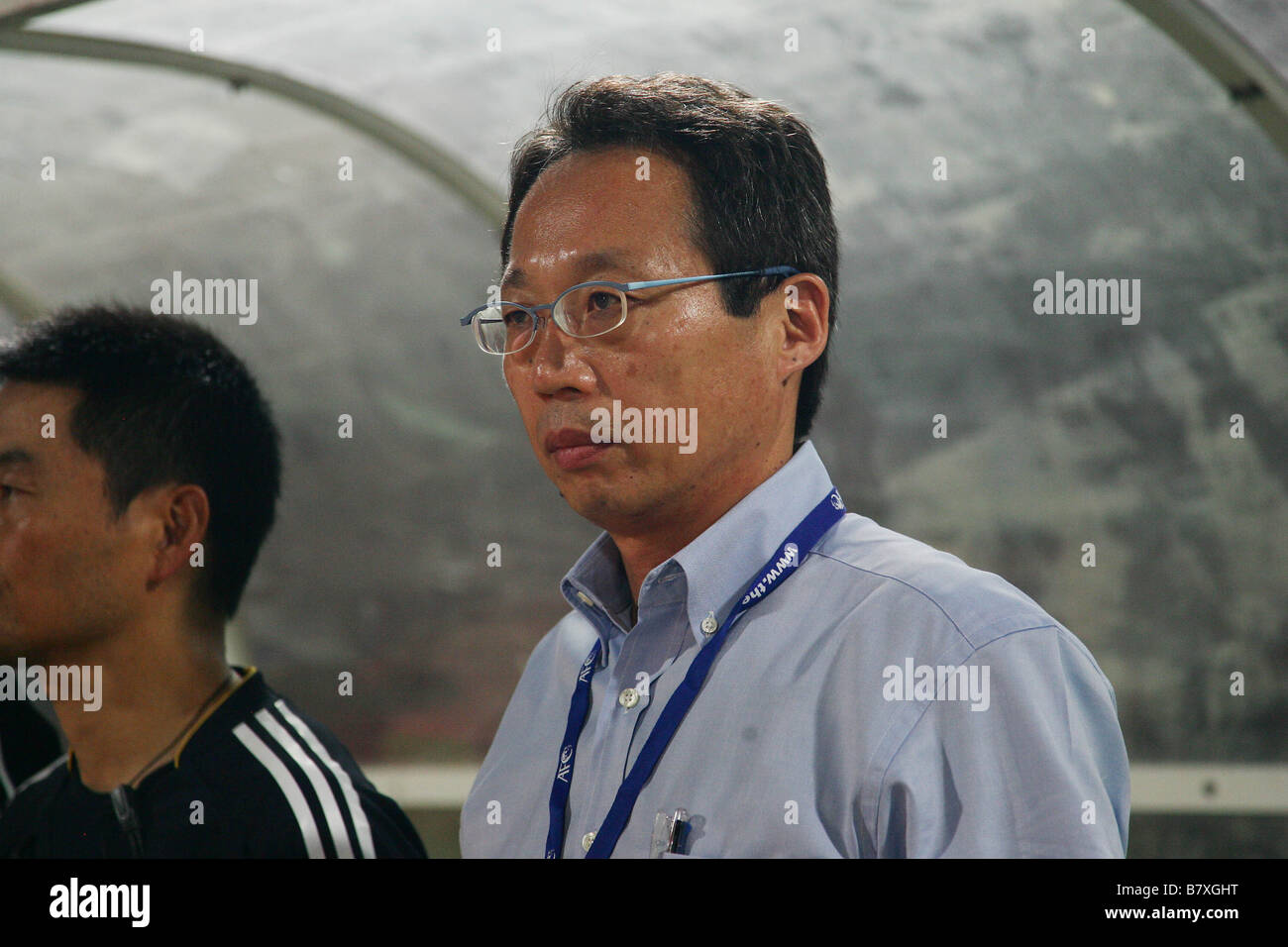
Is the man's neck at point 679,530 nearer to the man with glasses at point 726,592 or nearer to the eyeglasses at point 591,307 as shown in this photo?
the man with glasses at point 726,592

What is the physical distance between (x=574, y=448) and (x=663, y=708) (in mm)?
490

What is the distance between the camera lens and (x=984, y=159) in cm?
1204

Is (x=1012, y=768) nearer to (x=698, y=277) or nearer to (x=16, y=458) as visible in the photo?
(x=698, y=277)

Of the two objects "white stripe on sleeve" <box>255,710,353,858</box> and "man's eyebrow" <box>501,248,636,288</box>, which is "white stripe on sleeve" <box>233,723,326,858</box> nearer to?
"white stripe on sleeve" <box>255,710,353,858</box>

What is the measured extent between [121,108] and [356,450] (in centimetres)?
449

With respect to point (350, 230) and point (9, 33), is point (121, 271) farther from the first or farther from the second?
point (9, 33)

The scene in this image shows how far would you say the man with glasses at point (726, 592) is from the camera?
1857 millimetres

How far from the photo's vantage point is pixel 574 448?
2246mm

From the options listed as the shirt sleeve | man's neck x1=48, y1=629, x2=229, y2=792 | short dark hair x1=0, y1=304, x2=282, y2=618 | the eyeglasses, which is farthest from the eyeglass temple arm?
man's neck x1=48, y1=629, x2=229, y2=792

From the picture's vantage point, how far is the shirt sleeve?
1801 millimetres

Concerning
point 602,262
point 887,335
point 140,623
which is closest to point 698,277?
point 602,262

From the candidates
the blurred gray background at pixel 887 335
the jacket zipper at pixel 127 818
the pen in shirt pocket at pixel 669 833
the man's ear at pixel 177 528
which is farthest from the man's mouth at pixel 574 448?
the blurred gray background at pixel 887 335

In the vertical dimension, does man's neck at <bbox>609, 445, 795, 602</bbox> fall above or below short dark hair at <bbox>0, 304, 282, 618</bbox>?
below

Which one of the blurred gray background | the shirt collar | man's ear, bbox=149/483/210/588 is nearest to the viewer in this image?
the shirt collar
